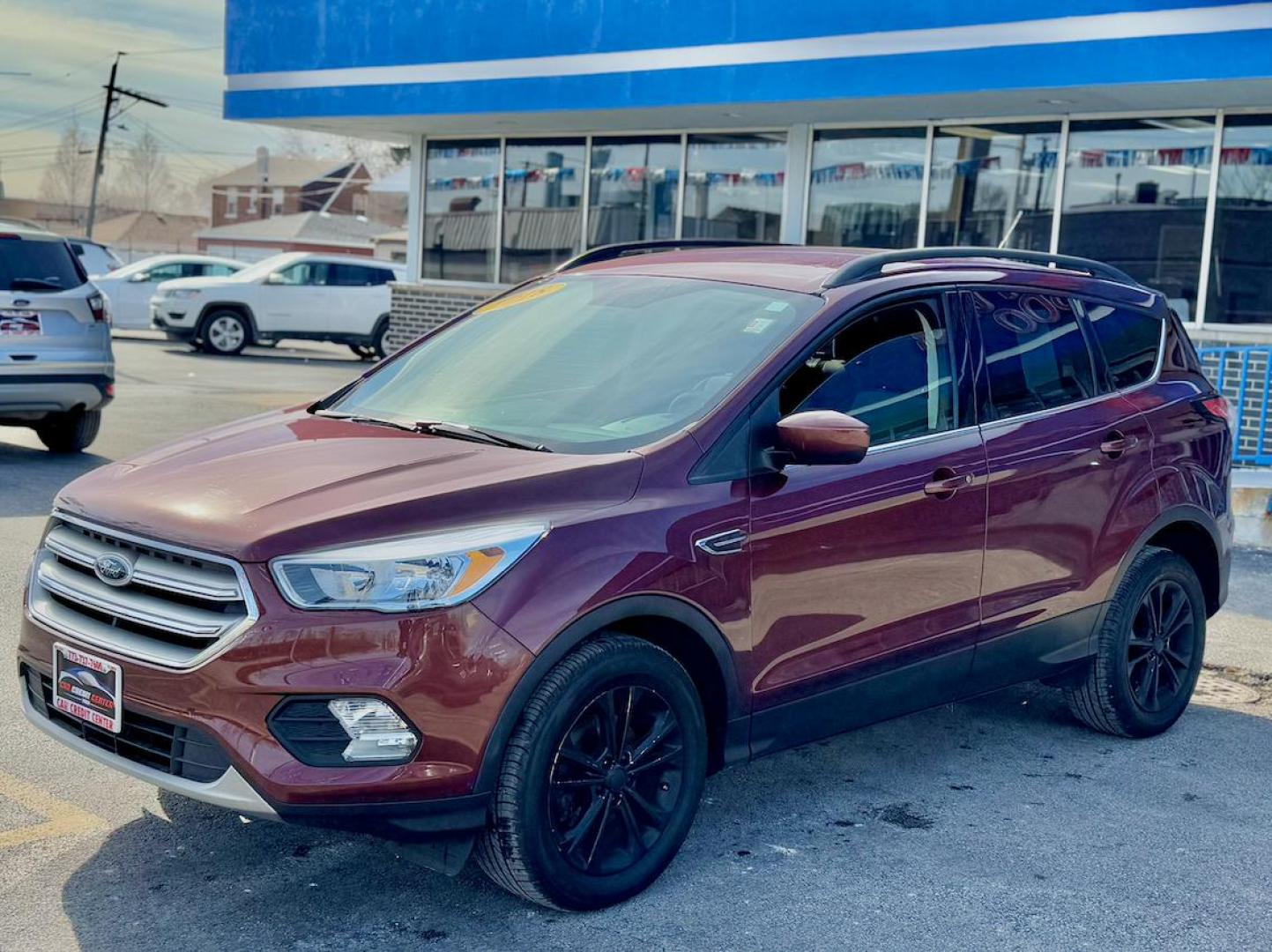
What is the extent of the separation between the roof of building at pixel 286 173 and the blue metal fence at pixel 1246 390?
84791mm

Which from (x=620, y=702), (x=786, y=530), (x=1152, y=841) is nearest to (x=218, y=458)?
(x=620, y=702)

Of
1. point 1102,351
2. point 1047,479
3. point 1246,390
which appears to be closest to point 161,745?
point 1047,479

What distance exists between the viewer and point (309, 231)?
73875mm

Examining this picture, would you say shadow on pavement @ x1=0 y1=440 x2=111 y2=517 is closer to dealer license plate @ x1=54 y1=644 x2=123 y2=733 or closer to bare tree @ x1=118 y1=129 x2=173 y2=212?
dealer license plate @ x1=54 y1=644 x2=123 y2=733

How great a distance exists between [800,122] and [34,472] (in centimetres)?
824

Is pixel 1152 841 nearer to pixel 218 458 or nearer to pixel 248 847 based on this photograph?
pixel 248 847

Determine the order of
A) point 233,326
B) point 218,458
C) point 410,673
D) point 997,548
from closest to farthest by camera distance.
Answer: point 410,673 → point 218,458 → point 997,548 → point 233,326

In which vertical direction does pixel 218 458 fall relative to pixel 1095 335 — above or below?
below

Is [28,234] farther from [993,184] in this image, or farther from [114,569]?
[993,184]

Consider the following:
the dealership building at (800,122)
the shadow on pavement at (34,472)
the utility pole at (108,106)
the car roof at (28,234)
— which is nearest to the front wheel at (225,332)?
the dealership building at (800,122)

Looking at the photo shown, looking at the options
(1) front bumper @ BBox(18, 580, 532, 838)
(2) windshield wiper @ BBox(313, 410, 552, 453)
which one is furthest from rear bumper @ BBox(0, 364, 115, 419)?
(1) front bumper @ BBox(18, 580, 532, 838)

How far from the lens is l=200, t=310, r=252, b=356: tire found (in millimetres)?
23531

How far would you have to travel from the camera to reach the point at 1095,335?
5.57 m

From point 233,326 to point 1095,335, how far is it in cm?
1991
